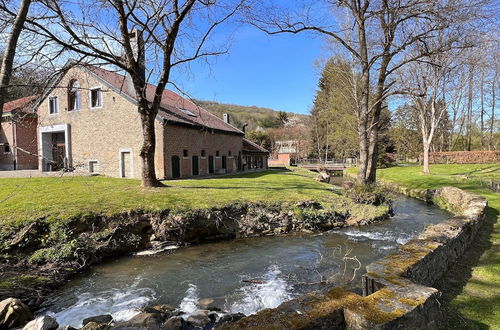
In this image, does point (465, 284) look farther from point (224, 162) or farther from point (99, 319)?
point (224, 162)

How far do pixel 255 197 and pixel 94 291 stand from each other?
24.7 ft

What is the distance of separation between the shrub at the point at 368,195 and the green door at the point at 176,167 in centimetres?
1188

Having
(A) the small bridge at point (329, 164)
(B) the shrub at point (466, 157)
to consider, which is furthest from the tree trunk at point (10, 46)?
(B) the shrub at point (466, 157)

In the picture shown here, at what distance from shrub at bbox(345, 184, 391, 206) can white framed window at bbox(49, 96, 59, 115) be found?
23.2 metres

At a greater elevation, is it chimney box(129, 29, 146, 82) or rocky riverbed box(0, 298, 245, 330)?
chimney box(129, 29, 146, 82)

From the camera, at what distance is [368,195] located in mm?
13992

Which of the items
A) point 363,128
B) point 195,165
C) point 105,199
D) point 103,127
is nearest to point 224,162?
point 195,165

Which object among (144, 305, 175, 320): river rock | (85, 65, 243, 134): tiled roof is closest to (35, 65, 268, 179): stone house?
(85, 65, 243, 134): tiled roof

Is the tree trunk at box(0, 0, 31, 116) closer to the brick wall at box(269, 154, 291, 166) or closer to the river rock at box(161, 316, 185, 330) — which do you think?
the river rock at box(161, 316, 185, 330)

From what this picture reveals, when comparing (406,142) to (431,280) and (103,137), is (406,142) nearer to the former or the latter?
(103,137)

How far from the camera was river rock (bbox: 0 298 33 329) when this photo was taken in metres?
4.79

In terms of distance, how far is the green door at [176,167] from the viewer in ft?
66.7

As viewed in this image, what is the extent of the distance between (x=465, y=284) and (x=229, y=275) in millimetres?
4846

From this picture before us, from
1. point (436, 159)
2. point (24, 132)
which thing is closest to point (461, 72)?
point (436, 159)
